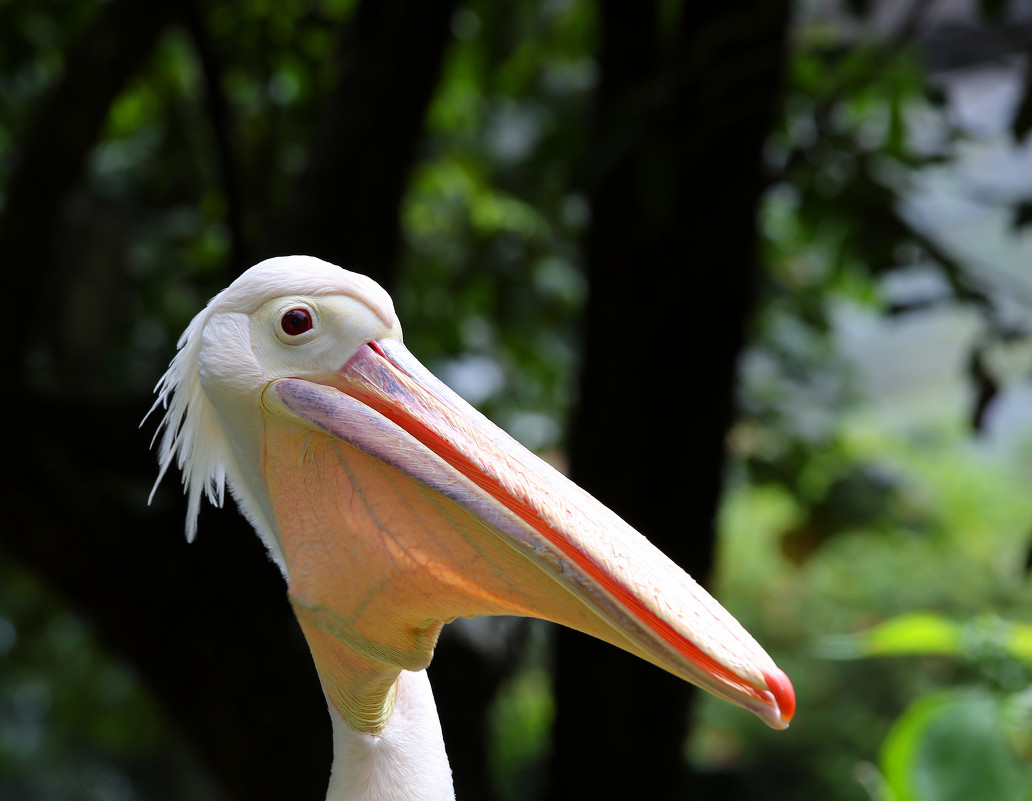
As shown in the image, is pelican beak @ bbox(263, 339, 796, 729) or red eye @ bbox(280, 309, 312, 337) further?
red eye @ bbox(280, 309, 312, 337)

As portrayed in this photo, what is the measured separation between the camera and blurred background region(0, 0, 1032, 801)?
2.16m

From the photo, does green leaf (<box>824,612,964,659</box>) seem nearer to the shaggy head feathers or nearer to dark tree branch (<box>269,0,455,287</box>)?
the shaggy head feathers

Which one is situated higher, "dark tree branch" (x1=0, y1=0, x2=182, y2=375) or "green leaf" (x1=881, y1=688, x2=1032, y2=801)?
"dark tree branch" (x1=0, y1=0, x2=182, y2=375)

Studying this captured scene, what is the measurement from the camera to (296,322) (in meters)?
1.05

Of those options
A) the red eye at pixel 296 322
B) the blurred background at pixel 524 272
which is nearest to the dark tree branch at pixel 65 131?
the blurred background at pixel 524 272

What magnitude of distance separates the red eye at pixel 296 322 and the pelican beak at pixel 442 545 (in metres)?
0.06

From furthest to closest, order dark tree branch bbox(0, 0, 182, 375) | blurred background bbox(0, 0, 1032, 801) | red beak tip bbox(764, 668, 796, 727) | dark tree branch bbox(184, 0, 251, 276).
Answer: dark tree branch bbox(0, 0, 182, 375) < dark tree branch bbox(184, 0, 251, 276) < blurred background bbox(0, 0, 1032, 801) < red beak tip bbox(764, 668, 796, 727)

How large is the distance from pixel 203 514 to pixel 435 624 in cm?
159

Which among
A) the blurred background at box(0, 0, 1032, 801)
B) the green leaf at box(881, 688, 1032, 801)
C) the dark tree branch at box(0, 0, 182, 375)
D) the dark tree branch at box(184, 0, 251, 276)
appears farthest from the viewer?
the dark tree branch at box(0, 0, 182, 375)

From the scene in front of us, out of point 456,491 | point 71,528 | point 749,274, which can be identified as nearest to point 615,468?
point 749,274

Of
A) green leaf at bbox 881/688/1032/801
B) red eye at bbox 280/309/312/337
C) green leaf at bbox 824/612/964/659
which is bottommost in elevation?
green leaf at bbox 881/688/1032/801

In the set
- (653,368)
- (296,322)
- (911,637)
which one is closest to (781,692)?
(296,322)

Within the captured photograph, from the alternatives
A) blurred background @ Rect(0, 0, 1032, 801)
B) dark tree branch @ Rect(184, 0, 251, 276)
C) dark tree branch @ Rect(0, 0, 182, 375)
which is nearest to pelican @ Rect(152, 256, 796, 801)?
blurred background @ Rect(0, 0, 1032, 801)

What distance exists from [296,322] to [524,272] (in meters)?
2.36
